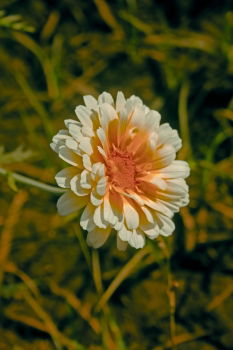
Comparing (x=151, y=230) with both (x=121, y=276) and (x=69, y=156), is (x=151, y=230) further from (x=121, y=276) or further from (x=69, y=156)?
(x=121, y=276)

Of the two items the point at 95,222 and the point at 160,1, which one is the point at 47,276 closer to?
the point at 95,222

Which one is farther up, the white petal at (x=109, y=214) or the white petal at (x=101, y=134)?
the white petal at (x=101, y=134)

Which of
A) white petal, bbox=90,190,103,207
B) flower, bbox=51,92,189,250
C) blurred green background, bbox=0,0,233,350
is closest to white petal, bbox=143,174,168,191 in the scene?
flower, bbox=51,92,189,250

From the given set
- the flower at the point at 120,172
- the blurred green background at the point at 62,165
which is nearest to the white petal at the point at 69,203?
the flower at the point at 120,172

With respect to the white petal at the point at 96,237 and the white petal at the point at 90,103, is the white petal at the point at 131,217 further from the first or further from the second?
the white petal at the point at 90,103

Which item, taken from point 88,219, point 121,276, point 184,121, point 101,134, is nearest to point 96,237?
point 88,219

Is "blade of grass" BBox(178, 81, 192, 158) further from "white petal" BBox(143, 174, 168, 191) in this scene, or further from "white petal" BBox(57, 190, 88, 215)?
"white petal" BBox(57, 190, 88, 215)
